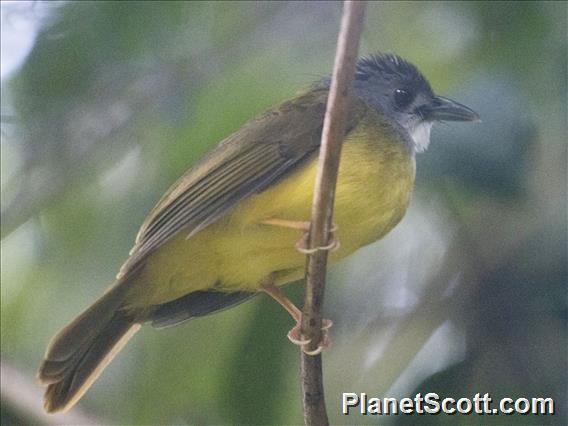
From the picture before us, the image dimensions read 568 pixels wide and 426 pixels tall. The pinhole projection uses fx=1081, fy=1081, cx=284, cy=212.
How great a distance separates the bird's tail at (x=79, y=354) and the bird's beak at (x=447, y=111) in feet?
2.27

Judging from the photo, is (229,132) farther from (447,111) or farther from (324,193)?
(324,193)

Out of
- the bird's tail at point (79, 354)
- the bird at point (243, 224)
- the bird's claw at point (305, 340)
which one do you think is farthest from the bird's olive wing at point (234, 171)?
the bird's claw at point (305, 340)

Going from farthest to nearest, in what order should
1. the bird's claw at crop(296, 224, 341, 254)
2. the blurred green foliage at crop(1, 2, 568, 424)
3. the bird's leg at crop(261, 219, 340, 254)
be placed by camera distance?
the blurred green foliage at crop(1, 2, 568, 424) → the bird's leg at crop(261, 219, 340, 254) → the bird's claw at crop(296, 224, 341, 254)

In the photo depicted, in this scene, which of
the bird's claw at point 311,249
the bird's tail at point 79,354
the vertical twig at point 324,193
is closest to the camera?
the vertical twig at point 324,193

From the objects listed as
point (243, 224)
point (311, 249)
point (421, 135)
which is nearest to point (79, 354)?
point (243, 224)

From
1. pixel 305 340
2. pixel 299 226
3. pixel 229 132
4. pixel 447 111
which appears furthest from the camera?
pixel 229 132

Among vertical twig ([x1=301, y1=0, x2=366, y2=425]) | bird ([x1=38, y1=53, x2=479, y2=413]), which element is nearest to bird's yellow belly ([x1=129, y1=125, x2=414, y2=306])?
bird ([x1=38, y1=53, x2=479, y2=413])

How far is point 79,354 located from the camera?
1.89 m

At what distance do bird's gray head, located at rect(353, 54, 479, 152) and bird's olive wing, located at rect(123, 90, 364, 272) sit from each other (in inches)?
6.6

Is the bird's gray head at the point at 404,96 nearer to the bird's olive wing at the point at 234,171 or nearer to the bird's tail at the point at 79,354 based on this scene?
the bird's olive wing at the point at 234,171

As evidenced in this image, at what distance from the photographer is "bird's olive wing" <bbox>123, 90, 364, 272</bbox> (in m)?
1.84

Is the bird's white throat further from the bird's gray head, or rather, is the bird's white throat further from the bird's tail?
the bird's tail

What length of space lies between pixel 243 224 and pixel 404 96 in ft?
1.57

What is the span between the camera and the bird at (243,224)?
1.86 m
